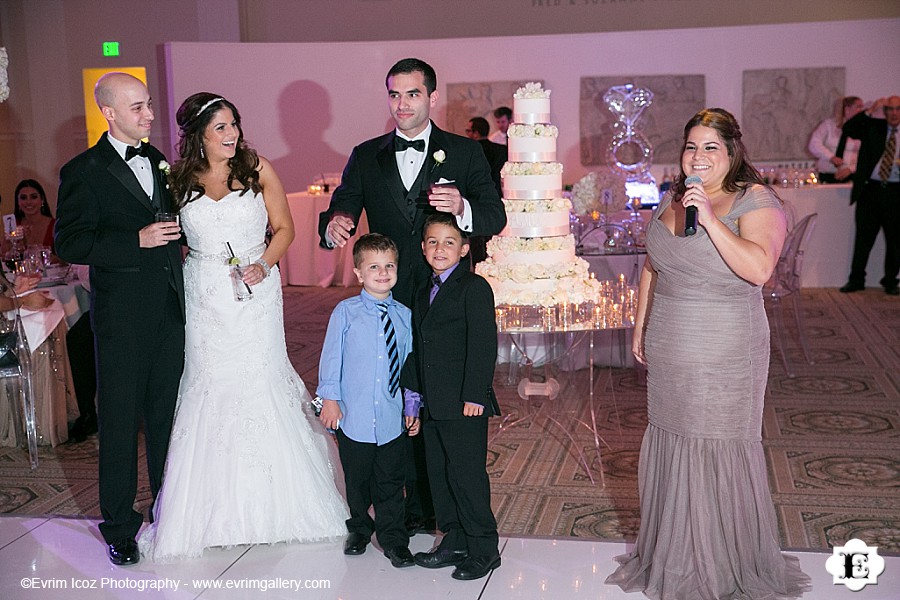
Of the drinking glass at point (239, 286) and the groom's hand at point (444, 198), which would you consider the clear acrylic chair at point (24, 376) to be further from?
the groom's hand at point (444, 198)

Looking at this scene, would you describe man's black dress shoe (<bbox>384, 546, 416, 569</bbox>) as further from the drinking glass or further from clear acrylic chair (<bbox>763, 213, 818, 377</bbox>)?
clear acrylic chair (<bbox>763, 213, 818, 377</bbox>)

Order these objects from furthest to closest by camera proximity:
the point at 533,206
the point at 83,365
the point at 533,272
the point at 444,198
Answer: the point at 83,365
the point at 533,206
the point at 533,272
the point at 444,198

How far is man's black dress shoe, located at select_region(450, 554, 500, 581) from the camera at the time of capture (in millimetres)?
4035

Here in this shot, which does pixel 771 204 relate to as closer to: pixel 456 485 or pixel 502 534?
pixel 456 485

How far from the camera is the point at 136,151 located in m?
4.13

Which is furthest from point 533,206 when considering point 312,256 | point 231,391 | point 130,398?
point 312,256

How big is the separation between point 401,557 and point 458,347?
939 mm

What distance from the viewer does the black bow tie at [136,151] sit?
4.11m

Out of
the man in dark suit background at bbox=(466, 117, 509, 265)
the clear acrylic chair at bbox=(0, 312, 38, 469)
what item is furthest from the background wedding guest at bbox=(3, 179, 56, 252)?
the man in dark suit background at bbox=(466, 117, 509, 265)

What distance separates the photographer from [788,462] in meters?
5.66

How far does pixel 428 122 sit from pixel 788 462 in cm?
299

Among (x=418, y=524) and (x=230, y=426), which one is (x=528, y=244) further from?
(x=230, y=426)

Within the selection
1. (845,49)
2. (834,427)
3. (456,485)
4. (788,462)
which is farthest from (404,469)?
(845,49)

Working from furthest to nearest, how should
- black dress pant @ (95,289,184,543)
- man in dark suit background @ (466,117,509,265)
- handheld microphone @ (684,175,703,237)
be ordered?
man in dark suit background @ (466,117,509,265), black dress pant @ (95,289,184,543), handheld microphone @ (684,175,703,237)
